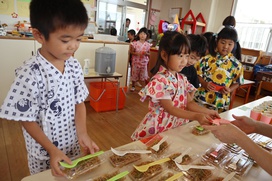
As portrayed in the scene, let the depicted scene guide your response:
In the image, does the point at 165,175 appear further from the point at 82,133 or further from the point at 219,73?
the point at 219,73

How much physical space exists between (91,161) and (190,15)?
5197 mm

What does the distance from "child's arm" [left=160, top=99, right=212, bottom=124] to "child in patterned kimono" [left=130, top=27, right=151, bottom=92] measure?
10.8 feet

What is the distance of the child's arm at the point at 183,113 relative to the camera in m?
1.00

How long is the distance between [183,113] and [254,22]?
198 inches

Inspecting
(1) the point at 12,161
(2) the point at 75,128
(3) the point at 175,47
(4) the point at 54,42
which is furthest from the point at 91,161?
(1) the point at 12,161

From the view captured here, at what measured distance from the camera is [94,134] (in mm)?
2398

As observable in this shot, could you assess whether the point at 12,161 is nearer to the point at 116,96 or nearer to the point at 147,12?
the point at 116,96

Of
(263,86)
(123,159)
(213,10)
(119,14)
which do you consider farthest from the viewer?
(119,14)

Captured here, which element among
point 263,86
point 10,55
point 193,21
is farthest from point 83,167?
point 193,21

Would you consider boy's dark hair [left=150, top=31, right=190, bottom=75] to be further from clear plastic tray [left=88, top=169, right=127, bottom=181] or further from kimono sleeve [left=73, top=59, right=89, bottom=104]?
clear plastic tray [left=88, top=169, right=127, bottom=181]

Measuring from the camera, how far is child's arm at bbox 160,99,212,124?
1.00m

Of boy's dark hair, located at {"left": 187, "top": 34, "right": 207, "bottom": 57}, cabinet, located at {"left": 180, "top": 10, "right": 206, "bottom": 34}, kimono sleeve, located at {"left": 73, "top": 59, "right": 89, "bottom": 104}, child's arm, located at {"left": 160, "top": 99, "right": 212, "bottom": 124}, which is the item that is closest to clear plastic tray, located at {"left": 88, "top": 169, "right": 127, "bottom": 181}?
kimono sleeve, located at {"left": 73, "top": 59, "right": 89, "bottom": 104}

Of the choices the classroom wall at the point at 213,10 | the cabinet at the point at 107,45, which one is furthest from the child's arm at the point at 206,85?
the classroom wall at the point at 213,10

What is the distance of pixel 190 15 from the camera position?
513cm
